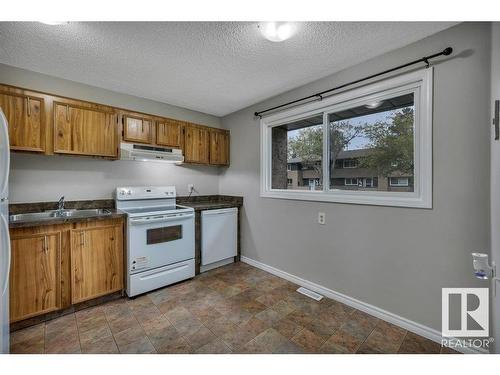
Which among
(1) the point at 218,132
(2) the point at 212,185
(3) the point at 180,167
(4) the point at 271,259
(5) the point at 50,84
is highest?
(5) the point at 50,84

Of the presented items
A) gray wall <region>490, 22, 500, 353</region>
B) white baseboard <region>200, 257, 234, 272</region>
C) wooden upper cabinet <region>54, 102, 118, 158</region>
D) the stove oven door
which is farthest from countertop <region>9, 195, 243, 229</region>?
gray wall <region>490, 22, 500, 353</region>

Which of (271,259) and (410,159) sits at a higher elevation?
(410,159)

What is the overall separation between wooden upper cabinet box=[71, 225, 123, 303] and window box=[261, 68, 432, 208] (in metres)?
1.94

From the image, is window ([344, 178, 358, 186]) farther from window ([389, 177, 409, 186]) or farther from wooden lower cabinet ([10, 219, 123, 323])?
wooden lower cabinet ([10, 219, 123, 323])

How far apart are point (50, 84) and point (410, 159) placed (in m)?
3.71

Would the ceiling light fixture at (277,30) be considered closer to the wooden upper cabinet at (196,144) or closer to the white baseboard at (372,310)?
the wooden upper cabinet at (196,144)

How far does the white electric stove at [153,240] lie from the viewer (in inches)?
94.7

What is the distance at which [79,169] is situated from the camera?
264 cm

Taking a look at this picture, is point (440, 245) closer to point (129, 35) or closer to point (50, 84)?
point (129, 35)

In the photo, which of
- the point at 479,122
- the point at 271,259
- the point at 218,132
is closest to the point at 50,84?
the point at 218,132

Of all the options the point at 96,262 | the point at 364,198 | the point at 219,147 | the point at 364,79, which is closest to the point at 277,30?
the point at 364,79

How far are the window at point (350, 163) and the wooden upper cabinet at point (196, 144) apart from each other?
2018 mm

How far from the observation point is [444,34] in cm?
167
